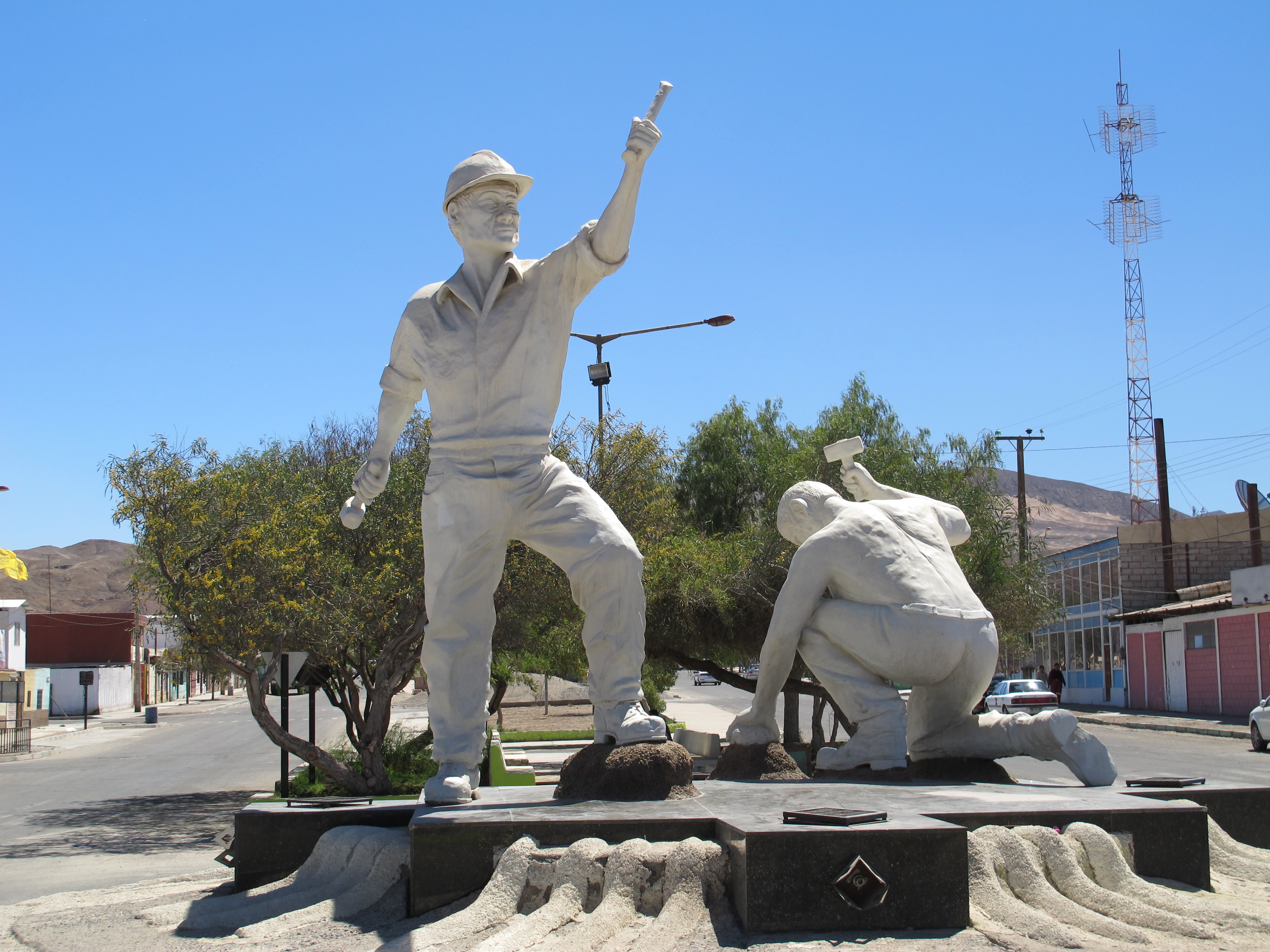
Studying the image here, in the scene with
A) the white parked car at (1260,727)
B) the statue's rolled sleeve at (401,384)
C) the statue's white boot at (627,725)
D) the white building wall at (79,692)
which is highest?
the statue's rolled sleeve at (401,384)

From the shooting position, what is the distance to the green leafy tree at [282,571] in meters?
11.8

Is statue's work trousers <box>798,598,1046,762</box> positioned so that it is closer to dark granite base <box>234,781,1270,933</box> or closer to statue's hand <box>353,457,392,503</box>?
dark granite base <box>234,781,1270,933</box>

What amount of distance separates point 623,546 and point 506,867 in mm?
1602

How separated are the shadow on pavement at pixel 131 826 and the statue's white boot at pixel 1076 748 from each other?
25.8ft

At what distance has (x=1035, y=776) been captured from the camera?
14.0 meters

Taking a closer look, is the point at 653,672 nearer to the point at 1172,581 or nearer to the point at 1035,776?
the point at 1035,776

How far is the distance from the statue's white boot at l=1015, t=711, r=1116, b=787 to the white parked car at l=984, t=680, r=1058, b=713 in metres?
24.0

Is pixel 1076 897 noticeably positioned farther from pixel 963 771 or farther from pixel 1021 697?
pixel 1021 697

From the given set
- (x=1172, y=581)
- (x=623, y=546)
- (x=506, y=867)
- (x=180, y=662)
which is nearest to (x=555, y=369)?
(x=623, y=546)

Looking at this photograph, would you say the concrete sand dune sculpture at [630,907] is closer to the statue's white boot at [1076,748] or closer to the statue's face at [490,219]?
the statue's white boot at [1076,748]

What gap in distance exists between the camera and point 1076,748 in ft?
17.2

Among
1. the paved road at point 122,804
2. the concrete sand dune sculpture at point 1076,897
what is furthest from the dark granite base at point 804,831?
the paved road at point 122,804

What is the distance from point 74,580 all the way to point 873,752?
4698 inches

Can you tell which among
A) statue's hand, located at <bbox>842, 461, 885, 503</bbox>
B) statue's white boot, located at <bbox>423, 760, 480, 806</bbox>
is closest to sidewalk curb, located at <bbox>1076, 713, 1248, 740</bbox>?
statue's hand, located at <bbox>842, 461, 885, 503</bbox>
